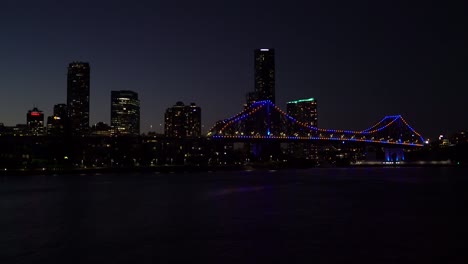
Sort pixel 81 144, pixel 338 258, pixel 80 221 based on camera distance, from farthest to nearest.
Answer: pixel 81 144
pixel 80 221
pixel 338 258

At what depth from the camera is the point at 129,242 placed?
776 inches

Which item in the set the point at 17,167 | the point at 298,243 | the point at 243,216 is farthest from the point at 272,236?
the point at 17,167

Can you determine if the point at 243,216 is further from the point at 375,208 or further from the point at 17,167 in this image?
the point at 17,167

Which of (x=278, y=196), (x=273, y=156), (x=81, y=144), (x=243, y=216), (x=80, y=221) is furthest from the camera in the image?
(x=273, y=156)

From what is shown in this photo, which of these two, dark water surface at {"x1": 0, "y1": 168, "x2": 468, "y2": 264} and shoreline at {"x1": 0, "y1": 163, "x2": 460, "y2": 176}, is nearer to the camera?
dark water surface at {"x1": 0, "y1": 168, "x2": 468, "y2": 264}

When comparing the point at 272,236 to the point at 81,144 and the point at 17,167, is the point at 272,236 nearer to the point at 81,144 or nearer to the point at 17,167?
the point at 17,167

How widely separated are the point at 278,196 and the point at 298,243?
2142 centimetres

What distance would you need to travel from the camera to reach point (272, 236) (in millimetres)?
21125

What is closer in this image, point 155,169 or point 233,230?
point 233,230

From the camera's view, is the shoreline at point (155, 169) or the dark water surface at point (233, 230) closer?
the dark water surface at point (233, 230)

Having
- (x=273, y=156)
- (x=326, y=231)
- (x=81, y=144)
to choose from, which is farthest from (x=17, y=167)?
(x=326, y=231)

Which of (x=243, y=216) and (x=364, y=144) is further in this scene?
(x=364, y=144)

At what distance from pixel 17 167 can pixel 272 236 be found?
7823 centimetres

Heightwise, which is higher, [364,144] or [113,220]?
[364,144]
